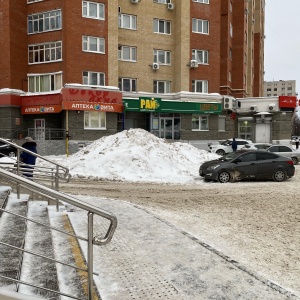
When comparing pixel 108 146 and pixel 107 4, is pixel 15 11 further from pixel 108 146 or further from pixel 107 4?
pixel 108 146

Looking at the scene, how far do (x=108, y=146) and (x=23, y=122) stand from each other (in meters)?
13.7

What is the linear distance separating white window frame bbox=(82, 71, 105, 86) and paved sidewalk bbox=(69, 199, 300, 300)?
24095 mm

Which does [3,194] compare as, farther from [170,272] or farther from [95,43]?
[95,43]

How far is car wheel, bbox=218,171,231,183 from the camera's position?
601 inches

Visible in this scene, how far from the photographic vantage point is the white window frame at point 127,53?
1249 inches

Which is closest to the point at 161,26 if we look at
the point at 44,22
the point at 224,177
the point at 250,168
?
the point at 44,22

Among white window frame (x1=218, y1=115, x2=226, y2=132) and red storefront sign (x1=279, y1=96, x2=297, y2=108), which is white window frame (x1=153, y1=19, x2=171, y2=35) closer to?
white window frame (x1=218, y1=115, x2=226, y2=132)

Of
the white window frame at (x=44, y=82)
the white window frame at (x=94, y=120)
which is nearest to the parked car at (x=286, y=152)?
the white window frame at (x=94, y=120)

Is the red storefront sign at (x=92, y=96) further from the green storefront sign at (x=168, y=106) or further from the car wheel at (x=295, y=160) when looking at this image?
the car wheel at (x=295, y=160)

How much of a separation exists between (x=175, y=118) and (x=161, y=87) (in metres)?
3.60

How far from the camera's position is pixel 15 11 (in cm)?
2944

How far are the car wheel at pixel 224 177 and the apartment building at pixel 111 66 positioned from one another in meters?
16.1

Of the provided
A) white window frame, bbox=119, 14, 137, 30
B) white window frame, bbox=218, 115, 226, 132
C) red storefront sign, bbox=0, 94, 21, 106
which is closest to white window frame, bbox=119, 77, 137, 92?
white window frame, bbox=119, 14, 137, 30

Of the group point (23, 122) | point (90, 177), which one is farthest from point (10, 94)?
point (90, 177)
